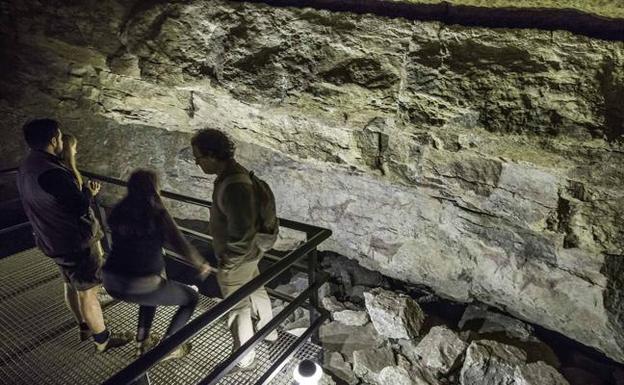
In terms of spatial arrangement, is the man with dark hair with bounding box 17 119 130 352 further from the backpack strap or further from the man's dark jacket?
the backpack strap

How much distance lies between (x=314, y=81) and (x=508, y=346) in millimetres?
2999

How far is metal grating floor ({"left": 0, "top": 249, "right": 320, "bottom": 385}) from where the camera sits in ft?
9.92

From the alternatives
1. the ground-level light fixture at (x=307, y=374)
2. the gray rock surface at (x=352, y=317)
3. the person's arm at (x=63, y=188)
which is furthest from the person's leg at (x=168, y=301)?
the gray rock surface at (x=352, y=317)

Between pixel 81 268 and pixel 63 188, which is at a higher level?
pixel 63 188

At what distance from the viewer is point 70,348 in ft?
10.7

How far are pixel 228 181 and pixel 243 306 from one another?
1.11m

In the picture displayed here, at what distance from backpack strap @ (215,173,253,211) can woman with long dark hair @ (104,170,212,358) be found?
40 centimetres

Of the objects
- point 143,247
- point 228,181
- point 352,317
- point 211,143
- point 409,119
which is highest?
point 409,119

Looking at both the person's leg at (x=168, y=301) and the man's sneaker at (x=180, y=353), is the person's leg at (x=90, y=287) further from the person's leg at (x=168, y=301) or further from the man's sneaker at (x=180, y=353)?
the man's sneaker at (x=180, y=353)

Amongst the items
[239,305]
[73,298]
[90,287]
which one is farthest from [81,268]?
[239,305]

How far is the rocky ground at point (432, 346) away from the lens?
322 centimetres

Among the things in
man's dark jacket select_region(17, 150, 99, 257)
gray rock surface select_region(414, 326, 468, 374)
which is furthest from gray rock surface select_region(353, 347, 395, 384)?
man's dark jacket select_region(17, 150, 99, 257)

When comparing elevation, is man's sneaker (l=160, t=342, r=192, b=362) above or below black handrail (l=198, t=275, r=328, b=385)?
below

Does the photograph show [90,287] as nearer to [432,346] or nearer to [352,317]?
[352,317]
